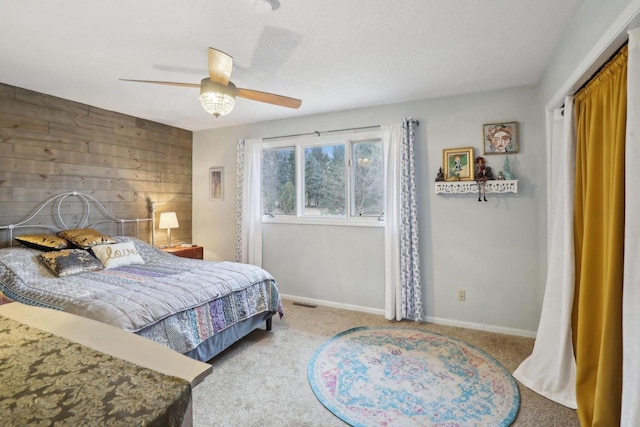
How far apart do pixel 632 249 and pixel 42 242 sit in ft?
13.4

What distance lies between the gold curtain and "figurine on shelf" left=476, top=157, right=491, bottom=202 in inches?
39.7

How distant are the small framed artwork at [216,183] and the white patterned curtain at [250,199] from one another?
44 centimetres

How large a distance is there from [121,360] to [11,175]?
3.23 meters

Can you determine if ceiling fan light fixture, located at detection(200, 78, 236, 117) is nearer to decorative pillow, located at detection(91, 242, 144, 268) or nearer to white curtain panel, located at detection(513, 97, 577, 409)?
decorative pillow, located at detection(91, 242, 144, 268)

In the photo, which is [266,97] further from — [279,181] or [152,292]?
[279,181]

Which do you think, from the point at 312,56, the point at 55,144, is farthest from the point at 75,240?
the point at 312,56

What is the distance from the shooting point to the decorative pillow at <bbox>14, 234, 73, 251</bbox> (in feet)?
9.52

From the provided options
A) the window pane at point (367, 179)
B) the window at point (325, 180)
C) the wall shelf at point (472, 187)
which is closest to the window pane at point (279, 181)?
the window at point (325, 180)

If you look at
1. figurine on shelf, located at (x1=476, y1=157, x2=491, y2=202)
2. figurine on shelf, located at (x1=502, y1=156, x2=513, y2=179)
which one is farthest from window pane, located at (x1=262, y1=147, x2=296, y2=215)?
figurine on shelf, located at (x1=502, y1=156, x2=513, y2=179)

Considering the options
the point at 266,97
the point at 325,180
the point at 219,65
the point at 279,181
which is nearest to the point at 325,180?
the point at 325,180

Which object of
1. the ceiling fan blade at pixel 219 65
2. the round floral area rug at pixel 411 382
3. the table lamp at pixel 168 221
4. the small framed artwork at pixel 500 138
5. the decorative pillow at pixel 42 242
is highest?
the ceiling fan blade at pixel 219 65

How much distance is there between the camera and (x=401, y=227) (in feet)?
11.1

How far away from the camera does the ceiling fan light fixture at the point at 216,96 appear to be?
204 centimetres

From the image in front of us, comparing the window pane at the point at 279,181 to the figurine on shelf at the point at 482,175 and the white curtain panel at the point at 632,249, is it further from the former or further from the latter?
the white curtain panel at the point at 632,249
